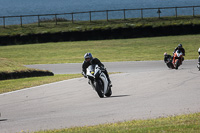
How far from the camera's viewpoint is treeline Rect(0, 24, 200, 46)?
40125 mm

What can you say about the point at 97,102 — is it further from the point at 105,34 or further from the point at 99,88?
the point at 105,34

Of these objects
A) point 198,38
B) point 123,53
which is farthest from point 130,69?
point 198,38

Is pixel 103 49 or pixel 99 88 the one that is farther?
pixel 103 49

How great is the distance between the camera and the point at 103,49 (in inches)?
1422

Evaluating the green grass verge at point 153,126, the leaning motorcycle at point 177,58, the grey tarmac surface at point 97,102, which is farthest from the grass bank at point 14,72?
the green grass verge at point 153,126

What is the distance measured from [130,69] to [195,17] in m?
27.2

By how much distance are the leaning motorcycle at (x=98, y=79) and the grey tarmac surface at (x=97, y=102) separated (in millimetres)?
277

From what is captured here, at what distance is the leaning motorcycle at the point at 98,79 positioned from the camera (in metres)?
11.9

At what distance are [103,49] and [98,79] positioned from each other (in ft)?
79.6

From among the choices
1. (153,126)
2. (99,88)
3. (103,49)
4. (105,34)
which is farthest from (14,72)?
(105,34)

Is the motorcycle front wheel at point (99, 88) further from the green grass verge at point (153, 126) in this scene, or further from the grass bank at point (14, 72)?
the grass bank at point (14, 72)

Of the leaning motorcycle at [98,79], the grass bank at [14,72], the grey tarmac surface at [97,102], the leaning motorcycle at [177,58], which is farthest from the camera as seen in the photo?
the leaning motorcycle at [177,58]

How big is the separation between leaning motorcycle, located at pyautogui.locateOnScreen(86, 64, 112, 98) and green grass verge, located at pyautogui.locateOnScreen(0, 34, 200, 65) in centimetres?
1764

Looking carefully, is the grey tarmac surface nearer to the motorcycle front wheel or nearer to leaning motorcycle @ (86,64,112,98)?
the motorcycle front wheel
